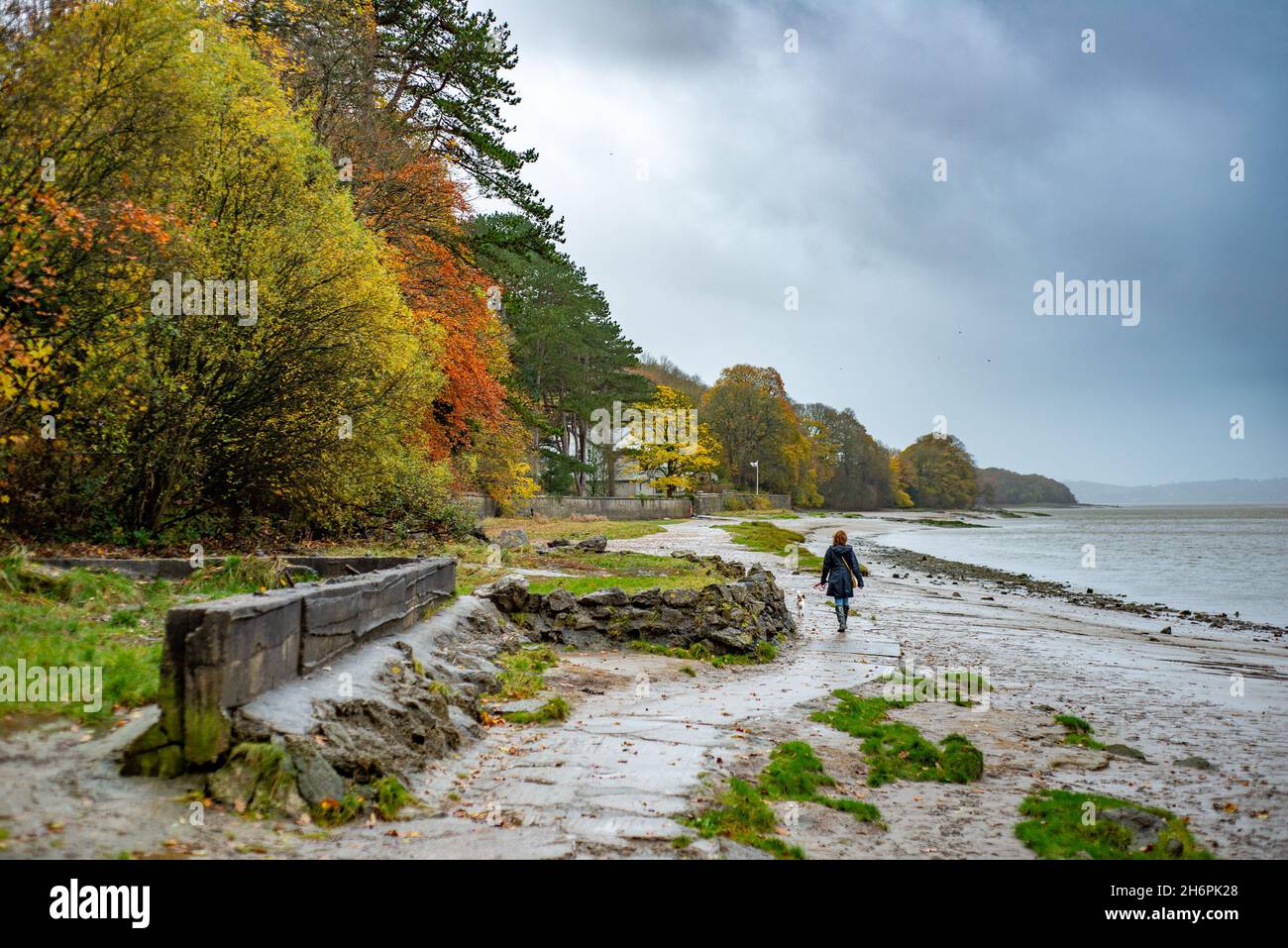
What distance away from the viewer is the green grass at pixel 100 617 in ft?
18.8

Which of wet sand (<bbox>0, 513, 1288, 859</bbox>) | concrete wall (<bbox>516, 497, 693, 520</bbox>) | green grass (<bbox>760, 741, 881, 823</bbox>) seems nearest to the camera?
wet sand (<bbox>0, 513, 1288, 859</bbox>)

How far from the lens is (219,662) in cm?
497

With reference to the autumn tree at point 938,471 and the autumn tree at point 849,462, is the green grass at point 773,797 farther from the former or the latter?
the autumn tree at point 938,471

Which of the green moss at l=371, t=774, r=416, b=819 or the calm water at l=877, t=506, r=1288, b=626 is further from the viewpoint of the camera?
the calm water at l=877, t=506, r=1288, b=626

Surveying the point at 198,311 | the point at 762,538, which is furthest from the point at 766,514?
the point at 198,311

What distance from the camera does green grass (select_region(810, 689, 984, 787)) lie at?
779 cm

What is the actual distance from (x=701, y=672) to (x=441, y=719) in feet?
18.4

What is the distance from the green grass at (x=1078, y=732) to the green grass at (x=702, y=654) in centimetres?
452

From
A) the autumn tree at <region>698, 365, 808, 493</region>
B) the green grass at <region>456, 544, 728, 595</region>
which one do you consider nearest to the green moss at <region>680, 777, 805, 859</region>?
Result: the green grass at <region>456, 544, 728, 595</region>

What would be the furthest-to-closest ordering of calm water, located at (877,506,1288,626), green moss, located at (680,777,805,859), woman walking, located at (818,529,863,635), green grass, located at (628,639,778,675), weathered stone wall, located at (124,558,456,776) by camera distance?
calm water, located at (877,506,1288,626)
woman walking, located at (818,529,863,635)
green grass, located at (628,639,778,675)
green moss, located at (680,777,805,859)
weathered stone wall, located at (124,558,456,776)

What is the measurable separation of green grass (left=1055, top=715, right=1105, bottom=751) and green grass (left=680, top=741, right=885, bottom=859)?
141 inches

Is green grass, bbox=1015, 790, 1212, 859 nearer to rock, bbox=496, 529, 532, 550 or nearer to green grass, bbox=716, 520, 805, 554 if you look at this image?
rock, bbox=496, 529, 532, 550

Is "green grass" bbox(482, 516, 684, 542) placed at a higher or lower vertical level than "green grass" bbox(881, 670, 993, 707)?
A: higher

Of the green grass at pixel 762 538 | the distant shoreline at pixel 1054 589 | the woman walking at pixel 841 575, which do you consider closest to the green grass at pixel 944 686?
the woman walking at pixel 841 575
